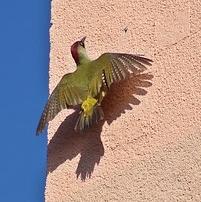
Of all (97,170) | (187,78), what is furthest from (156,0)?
(97,170)

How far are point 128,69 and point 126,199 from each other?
0.60m

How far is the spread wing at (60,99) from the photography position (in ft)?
13.4

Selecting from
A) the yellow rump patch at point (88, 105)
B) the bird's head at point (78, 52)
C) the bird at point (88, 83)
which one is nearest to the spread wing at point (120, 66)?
the bird at point (88, 83)

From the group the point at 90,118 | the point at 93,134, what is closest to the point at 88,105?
the point at 90,118

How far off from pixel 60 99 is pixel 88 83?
0.18 meters

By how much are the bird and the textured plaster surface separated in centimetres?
9

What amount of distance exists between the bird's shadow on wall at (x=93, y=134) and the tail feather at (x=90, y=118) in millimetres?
107

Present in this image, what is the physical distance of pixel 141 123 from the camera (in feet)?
12.8

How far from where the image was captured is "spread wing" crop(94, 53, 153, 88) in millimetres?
3930

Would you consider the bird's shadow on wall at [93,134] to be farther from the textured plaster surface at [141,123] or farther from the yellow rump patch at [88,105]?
the yellow rump patch at [88,105]

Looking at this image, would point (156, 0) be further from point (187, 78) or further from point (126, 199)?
point (126, 199)

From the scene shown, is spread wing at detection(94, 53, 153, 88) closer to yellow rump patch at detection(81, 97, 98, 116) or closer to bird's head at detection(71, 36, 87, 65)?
yellow rump patch at detection(81, 97, 98, 116)

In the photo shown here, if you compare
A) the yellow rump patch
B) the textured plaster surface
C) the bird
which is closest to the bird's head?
the bird

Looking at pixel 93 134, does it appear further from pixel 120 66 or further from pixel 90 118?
pixel 120 66
